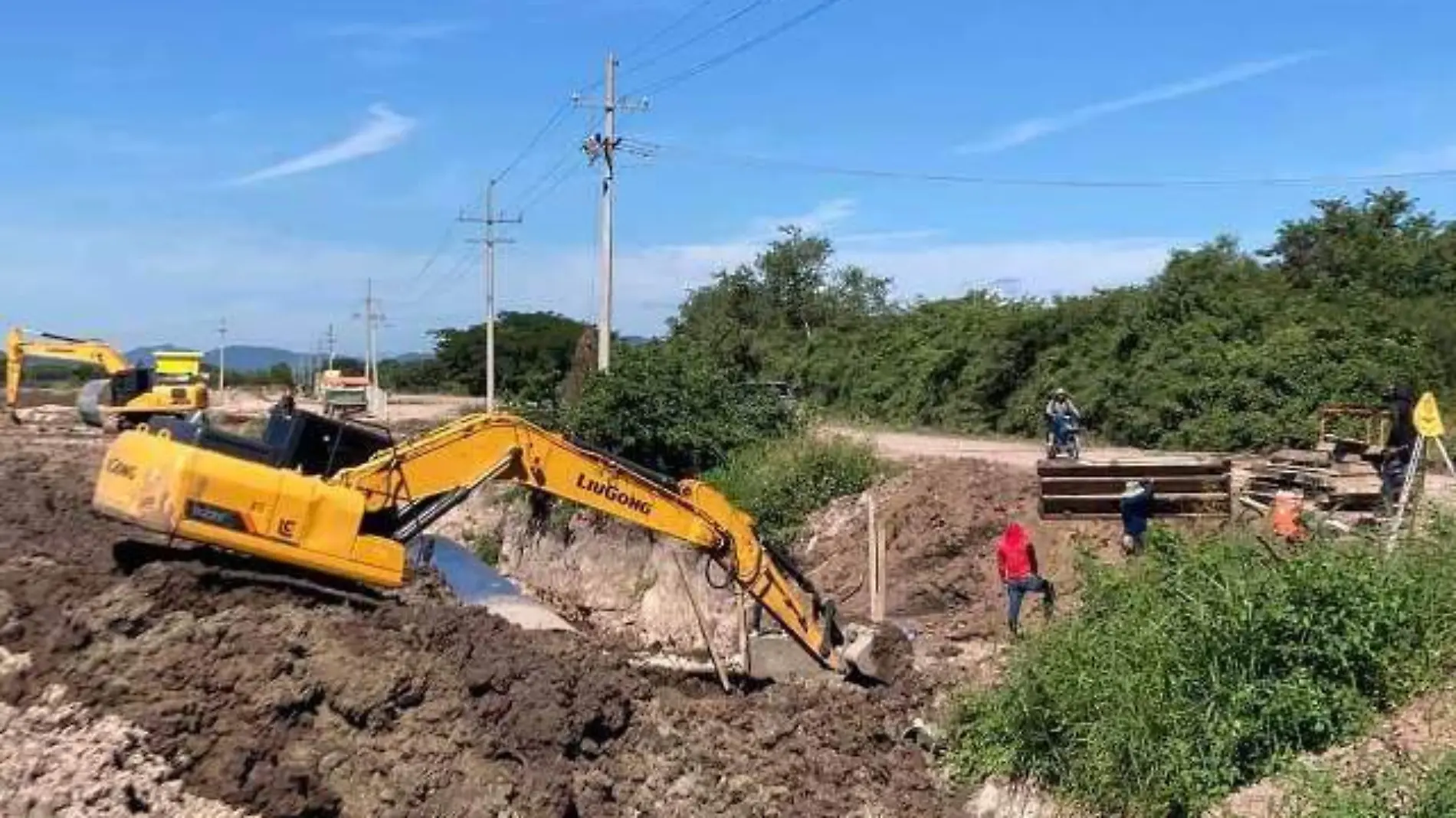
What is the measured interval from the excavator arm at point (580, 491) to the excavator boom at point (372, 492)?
0.03ft

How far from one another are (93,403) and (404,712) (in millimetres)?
26988

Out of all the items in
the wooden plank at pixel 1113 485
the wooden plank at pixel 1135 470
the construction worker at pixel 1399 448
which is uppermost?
the construction worker at pixel 1399 448

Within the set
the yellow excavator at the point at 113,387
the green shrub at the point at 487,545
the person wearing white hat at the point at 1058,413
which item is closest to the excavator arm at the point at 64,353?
the yellow excavator at the point at 113,387

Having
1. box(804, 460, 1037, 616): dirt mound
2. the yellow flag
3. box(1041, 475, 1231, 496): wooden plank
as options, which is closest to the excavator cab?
box(804, 460, 1037, 616): dirt mound

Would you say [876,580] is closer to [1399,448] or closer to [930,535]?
[930,535]

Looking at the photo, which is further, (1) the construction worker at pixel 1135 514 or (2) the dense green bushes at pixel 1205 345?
(2) the dense green bushes at pixel 1205 345

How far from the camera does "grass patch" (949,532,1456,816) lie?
9516mm

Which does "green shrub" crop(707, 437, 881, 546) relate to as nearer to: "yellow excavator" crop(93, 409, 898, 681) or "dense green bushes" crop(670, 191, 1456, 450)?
"dense green bushes" crop(670, 191, 1456, 450)

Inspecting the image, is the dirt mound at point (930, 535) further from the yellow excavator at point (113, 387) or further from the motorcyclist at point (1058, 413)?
the yellow excavator at point (113, 387)

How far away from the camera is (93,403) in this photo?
114ft

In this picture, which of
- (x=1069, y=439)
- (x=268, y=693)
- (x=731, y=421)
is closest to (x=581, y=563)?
(x=731, y=421)

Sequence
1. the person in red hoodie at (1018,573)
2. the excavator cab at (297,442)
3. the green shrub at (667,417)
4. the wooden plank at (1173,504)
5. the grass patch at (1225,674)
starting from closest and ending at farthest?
the grass patch at (1225,674), the excavator cab at (297,442), the person in red hoodie at (1018,573), the wooden plank at (1173,504), the green shrub at (667,417)

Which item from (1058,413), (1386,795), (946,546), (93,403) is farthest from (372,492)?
(93,403)

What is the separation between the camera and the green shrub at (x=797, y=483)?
2369 cm
